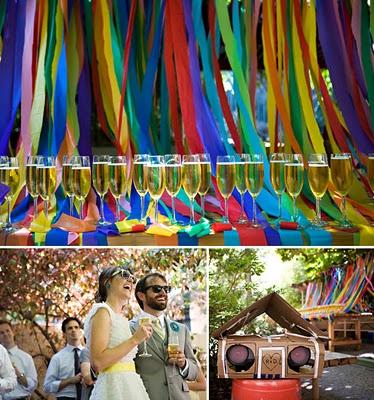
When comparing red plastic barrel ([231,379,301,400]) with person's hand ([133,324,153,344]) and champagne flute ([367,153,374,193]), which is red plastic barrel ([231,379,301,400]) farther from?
champagne flute ([367,153,374,193])

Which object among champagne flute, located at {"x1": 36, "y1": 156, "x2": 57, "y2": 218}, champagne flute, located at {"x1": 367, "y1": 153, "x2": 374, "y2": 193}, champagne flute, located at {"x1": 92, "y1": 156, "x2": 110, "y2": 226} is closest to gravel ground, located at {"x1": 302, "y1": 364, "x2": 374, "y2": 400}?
champagne flute, located at {"x1": 367, "y1": 153, "x2": 374, "y2": 193}

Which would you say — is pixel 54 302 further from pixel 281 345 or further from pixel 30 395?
pixel 281 345

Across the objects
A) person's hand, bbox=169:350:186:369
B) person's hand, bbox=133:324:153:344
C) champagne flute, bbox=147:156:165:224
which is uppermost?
champagne flute, bbox=147:156:165:224

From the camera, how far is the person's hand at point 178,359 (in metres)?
2.29

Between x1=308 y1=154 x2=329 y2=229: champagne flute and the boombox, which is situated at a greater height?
x1=308 y1=154 x2=329 y2=229: champagne flute

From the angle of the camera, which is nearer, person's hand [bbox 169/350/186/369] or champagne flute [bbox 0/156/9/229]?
person's hand [bbox 169/350/186/369]

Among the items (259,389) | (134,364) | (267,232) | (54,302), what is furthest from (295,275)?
(54,302)

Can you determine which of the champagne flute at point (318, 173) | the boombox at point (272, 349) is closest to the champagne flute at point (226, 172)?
the champagne flute at point (318, 173)

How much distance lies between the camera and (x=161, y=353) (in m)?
2.29

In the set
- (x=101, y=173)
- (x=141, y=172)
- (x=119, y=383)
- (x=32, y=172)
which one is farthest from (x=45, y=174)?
(x=119, y=383)

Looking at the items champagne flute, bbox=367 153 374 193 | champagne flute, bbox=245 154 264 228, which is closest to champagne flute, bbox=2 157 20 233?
champagne flute, bbox=245 154 264 228

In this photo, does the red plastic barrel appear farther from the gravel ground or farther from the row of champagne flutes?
the row of champagne flutes

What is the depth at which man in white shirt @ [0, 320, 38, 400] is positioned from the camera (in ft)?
7.54

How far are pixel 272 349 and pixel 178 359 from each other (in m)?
0.25
